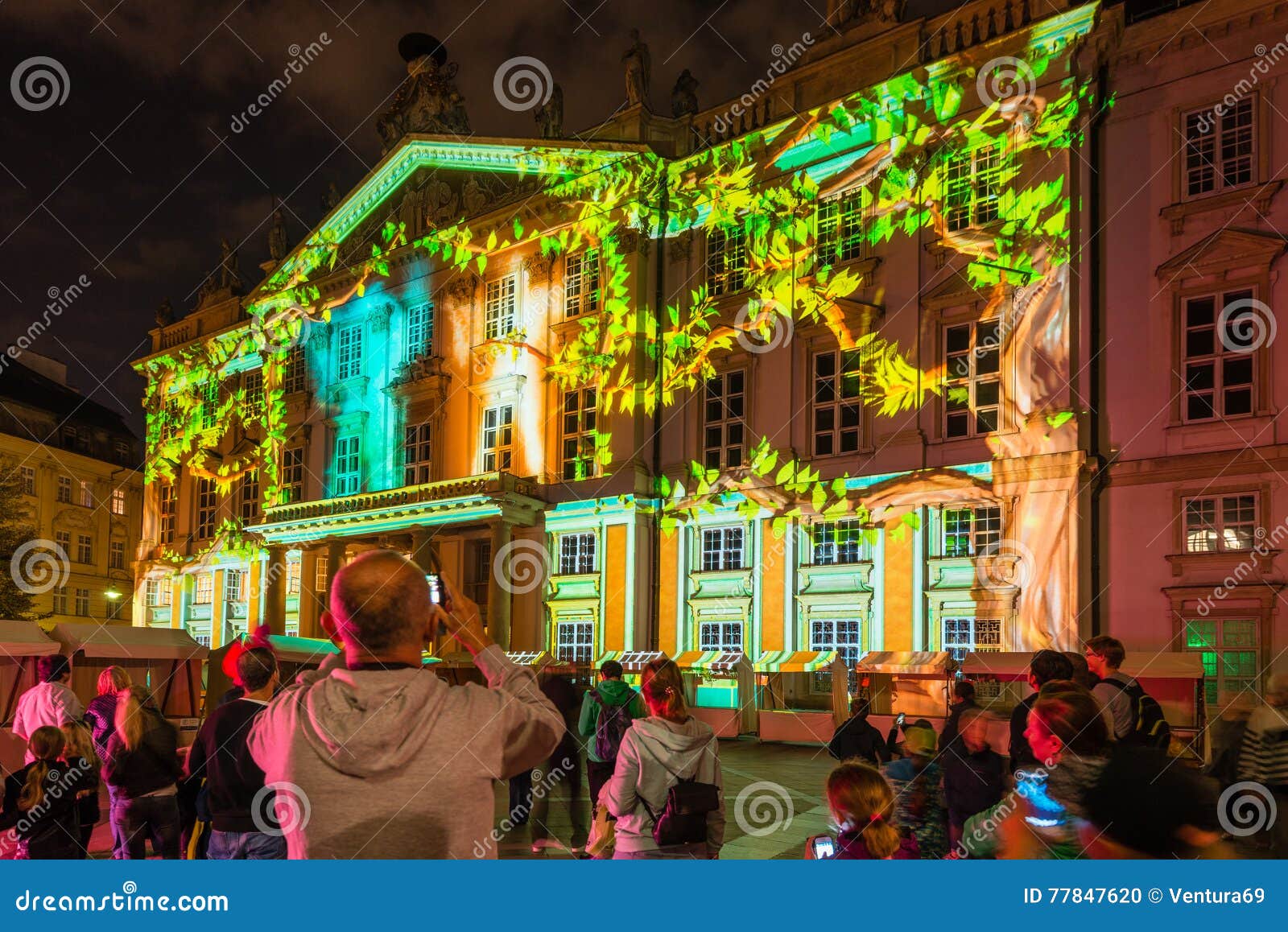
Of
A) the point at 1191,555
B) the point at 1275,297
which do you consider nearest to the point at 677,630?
the point at 1191,555

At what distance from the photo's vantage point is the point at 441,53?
4116cm

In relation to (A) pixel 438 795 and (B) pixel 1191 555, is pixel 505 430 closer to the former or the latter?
(B) pixel 1191 555

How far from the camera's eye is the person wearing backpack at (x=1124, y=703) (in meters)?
7.37

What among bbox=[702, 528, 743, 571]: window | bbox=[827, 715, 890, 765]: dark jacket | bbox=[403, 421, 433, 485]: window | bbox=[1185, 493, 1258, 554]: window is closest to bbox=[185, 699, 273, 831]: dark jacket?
bbox=[827, 715, 890, 765]: dark jacket

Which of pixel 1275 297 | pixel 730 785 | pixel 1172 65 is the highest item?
pixel 1172 65

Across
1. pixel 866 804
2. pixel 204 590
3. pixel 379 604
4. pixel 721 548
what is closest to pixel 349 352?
pixel 204 590

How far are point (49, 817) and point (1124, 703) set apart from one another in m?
6.89

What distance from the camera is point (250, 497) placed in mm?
45875

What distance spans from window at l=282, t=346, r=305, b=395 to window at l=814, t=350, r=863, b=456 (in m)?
22.1

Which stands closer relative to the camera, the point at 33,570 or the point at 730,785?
the point at 730,785

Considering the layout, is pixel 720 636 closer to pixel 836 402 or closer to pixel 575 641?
pixel 575 641

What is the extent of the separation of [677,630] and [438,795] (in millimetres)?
28271

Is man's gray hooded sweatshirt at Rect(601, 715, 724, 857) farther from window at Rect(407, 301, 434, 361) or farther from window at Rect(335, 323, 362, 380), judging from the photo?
window at Rect(335, 323, 362, 380)

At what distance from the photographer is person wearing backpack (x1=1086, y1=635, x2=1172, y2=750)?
7.37 metres
